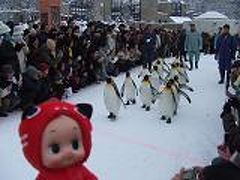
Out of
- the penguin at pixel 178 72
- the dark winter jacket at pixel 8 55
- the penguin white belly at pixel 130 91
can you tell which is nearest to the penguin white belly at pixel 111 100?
the penguin white belly at pixel 130 91

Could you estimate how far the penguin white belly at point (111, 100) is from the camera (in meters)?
9.47

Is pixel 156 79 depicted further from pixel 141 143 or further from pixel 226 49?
pixel 141 143

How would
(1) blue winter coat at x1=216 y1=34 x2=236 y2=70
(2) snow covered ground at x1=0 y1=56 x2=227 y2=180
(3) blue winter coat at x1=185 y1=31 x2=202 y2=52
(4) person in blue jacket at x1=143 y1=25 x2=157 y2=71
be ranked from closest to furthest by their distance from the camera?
1. (2) snow covered ground at x1=0 y1=56 x2=227 y2=180
2. (1) blue winter coat at x1=216 y1=34 x2=236 y2=70
3. (3) blue winter coat at x1=185 y1=31 x2=202 y2=52
4. (4) person in blue jacket at x1=143 y1=25 x2=157 y2=71

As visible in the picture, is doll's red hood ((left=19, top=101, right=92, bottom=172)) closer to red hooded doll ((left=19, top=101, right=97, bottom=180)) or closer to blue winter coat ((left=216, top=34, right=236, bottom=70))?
red hooded doll ((left=19, top=101, right=97, bottom=180))

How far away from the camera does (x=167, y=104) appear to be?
9539mm

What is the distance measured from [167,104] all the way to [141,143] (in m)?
1.54

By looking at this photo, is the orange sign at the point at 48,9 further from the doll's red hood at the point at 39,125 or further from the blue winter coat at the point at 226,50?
the doll's red hood at the point at 39,125

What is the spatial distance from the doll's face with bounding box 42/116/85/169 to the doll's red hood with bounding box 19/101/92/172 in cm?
3

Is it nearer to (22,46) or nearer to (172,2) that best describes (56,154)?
(22,46)

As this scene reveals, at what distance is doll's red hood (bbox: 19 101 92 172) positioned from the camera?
2.91m

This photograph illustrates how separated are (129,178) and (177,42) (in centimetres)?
1735

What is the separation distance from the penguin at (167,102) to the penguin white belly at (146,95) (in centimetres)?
80

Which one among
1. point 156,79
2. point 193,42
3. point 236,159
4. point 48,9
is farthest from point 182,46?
point 236,159

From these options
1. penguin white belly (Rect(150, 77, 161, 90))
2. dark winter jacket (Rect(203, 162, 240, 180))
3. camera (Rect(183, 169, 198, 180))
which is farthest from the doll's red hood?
penguin white belly (Rect(150, 77, 161, 90))
